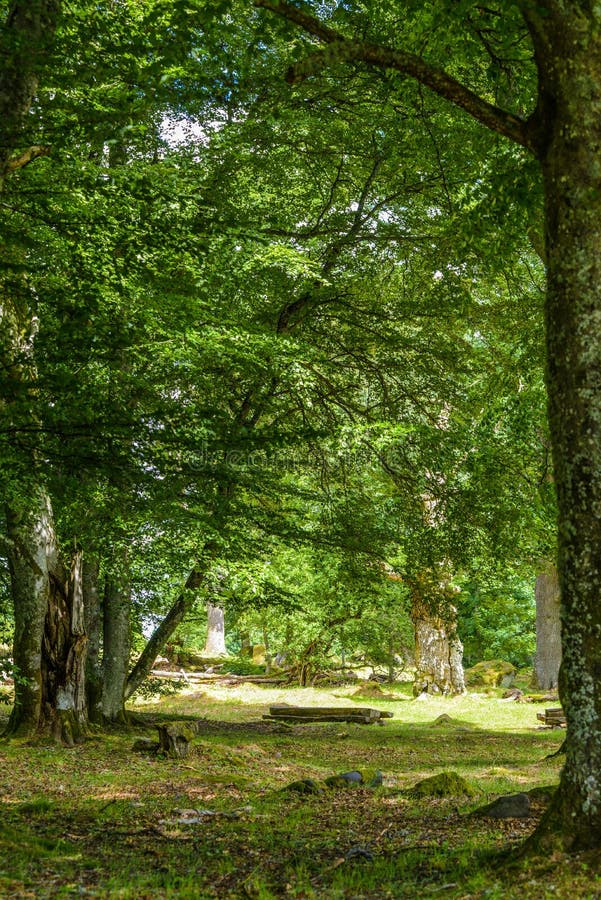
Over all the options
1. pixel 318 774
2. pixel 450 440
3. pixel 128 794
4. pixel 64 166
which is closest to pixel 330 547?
pixel 450 440

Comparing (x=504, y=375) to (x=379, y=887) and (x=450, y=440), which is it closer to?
(x=450, y=440)

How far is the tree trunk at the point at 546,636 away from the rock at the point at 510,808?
719 inches

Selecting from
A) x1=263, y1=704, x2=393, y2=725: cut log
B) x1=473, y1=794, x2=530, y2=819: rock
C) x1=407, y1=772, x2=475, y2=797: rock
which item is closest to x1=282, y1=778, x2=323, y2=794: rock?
x1=407, y1=772, x2=475, y2=797: rock

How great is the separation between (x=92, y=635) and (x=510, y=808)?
9.41m

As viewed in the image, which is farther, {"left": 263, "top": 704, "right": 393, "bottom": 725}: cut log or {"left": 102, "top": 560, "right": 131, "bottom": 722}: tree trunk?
{"left": 263, "top": 704, "right": 393, "bottom": 725}: cut log

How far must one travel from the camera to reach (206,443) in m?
5.76

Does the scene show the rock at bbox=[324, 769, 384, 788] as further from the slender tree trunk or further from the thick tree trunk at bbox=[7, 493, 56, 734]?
the slender tree trunk

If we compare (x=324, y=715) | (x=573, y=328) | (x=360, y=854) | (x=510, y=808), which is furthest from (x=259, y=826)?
(x=324, y=715)

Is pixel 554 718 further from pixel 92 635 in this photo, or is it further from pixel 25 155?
pixel 25 155

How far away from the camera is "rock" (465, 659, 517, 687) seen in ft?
90.9

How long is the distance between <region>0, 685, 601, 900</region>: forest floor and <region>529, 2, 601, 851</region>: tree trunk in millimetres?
480

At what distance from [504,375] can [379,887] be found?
850 cm

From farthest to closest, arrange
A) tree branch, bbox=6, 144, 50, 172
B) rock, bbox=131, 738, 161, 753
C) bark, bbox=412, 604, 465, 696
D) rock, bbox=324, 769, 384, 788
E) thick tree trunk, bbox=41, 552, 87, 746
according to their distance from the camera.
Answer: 1. bark, bbox=412, 604, 465, 696
2. thick tree trunk, bbox=41, 552, 87, 746
3. rock, bbox=131, 738, 161, 753
4. rock, bbox=324, 769, 384, 788
5. tree branch, bbox=6, 144, 50, 172

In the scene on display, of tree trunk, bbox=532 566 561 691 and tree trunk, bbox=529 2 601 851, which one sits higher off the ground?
tree trunk, bbox=529 2 601 851
